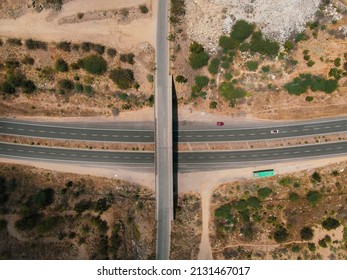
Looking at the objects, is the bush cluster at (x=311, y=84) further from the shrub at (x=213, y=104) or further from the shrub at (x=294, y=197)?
the shrub at (x=294, y=197)

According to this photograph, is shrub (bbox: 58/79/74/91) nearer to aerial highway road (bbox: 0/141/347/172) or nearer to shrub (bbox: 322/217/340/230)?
aerial highway road (bbox: 0/141/347/172)

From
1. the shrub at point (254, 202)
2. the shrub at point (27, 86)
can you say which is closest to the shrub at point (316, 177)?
the shrub at point (254, 202)

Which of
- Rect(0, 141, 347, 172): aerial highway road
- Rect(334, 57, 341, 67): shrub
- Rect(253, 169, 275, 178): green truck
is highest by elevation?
Rect(334, 57, 341, 67): shrub

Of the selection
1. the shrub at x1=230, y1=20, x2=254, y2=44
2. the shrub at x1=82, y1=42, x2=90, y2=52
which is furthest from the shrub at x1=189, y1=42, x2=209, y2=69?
the shrub at x1=82, y1=42, x2=90, y2=52

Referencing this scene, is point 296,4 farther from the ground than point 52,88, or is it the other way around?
point 296,4

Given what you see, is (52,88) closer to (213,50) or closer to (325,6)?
(213,50)

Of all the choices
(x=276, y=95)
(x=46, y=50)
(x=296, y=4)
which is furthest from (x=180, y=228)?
(x=296, y=4)
